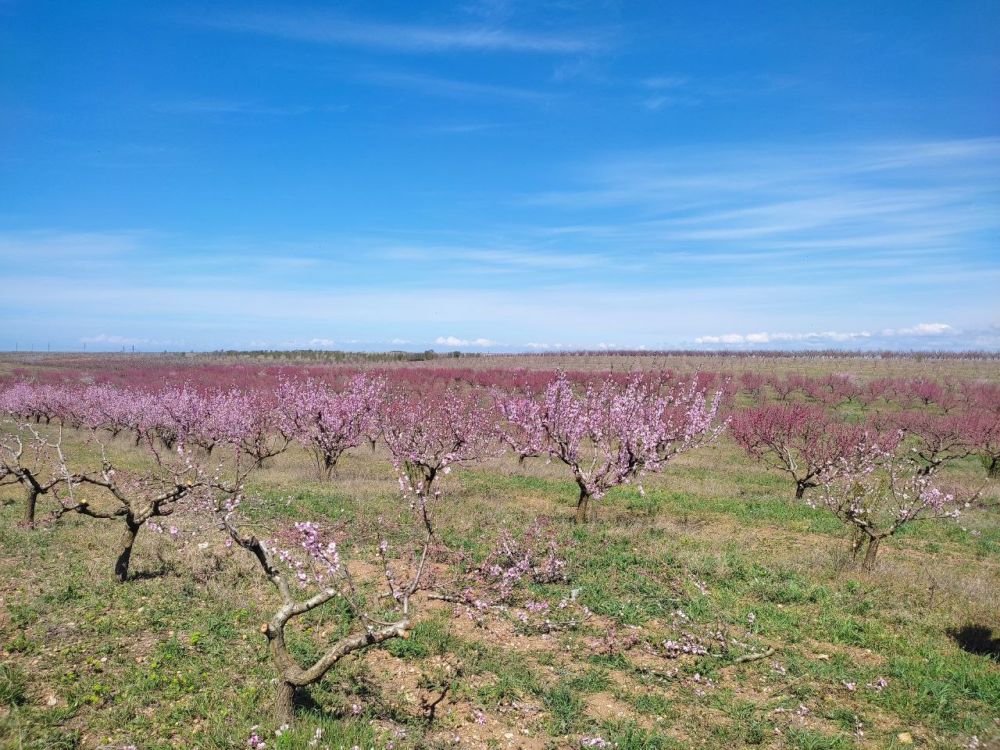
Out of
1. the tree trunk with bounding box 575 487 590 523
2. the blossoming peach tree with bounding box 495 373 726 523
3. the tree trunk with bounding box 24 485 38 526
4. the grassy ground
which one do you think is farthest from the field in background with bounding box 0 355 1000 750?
the blossoming peach tree with bounding box 495 373 726 523

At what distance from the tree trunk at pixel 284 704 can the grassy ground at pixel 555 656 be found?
18 cm

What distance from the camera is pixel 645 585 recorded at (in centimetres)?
1184

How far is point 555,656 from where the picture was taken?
914 cm

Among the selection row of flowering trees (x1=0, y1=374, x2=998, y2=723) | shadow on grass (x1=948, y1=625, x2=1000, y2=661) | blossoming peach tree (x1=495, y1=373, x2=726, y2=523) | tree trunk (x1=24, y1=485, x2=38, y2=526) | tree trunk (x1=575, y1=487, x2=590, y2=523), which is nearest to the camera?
shadow on grass (x1=948, y1=625, x2=1000, y2=661)

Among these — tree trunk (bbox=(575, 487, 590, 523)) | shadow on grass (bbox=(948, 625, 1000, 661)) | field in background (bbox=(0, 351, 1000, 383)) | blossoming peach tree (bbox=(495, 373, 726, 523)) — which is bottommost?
shadow on grass (bbox=(948, 625, 1000, 661))

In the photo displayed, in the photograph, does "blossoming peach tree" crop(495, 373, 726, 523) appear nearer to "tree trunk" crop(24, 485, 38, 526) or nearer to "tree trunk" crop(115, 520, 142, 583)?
"tree trunk" crop(115, 520, 142, 583)

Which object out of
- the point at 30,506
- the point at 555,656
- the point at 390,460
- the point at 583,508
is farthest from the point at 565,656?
the point at 390,460

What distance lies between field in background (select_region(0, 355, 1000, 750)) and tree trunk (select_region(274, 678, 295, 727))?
179mm

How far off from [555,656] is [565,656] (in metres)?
0.17

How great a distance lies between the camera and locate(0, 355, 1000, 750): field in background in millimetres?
7035

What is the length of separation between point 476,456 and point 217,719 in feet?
61.9

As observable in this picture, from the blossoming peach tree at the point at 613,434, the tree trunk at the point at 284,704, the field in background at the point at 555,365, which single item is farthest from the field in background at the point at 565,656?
the field in background at the point at 555,365

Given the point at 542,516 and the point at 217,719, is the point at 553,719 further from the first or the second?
the point at 542,516

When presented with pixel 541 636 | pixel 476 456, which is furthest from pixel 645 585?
pixel 476 456
